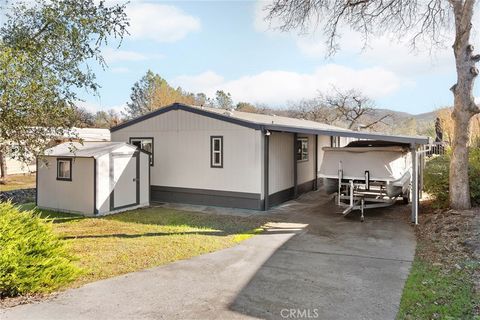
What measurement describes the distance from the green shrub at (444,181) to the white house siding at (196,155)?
5233 millimetres

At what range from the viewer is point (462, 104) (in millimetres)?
9602

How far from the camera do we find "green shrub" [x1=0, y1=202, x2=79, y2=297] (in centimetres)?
453

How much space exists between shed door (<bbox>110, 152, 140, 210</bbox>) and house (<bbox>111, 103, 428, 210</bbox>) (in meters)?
1.46

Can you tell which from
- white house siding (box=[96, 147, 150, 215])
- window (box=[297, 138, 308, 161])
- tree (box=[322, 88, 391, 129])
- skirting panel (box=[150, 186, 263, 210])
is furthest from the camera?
tree (box=[322, 88, 391, 129])

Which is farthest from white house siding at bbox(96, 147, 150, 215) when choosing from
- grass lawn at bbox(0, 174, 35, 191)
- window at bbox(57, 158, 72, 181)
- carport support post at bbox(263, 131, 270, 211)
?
grass lawn at bbox(0, 174, 35, 191)

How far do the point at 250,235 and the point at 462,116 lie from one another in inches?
261

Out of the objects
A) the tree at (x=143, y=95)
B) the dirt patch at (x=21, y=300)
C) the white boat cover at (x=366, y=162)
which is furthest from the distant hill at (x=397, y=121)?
the dirt patch at (x=21, y=300)

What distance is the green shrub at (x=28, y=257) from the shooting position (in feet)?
14.9

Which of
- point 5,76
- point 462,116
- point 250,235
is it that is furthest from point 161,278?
point 462,116

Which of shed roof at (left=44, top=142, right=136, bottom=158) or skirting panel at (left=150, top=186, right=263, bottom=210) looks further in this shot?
skirting panel at (left=150, top=186, right=263, bottom=210)

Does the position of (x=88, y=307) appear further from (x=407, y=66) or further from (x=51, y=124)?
(x=407, y=66)

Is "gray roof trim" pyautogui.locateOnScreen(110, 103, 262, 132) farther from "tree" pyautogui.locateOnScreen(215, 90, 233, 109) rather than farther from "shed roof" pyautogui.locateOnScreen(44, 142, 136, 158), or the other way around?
"tree" pyautogui.locateOnScreen(215, 90, 233, 109)

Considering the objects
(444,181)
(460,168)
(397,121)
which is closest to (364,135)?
(460,168)

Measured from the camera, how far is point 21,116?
18.6 ft
